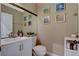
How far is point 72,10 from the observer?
68.3 inches

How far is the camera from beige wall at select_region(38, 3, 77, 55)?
5.69ft

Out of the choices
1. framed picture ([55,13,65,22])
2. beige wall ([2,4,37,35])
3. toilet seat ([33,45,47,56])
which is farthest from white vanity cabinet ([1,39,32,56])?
framed picture ([55,13,65,22])

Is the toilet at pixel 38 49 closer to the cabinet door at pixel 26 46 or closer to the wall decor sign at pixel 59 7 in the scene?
the cabinet door at pixel 26 46

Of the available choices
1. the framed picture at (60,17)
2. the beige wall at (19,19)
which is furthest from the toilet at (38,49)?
the framed picture at (60,17)

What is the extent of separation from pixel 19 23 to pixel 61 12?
2.46 ft

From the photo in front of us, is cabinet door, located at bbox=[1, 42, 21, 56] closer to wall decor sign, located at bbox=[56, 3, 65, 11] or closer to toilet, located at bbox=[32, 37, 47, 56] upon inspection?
toilet, located at bbox=[32, 37, 47, 56]

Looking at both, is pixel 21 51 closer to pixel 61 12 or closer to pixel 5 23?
pixel 5 23

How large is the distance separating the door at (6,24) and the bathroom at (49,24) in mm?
86

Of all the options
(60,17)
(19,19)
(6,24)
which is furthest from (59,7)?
(6,24)

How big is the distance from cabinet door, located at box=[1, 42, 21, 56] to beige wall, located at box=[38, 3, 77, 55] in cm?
44

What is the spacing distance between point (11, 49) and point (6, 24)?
391 millimetres

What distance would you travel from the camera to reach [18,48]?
5.28 ft

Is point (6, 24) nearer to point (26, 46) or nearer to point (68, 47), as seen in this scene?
point (26, 46)

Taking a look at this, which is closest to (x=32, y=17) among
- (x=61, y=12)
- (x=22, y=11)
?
(x=22, y=11)
